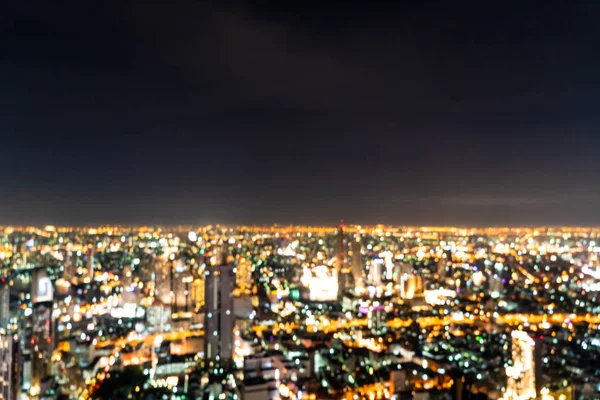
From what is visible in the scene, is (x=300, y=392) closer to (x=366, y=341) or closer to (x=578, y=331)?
(x=366, y=341)

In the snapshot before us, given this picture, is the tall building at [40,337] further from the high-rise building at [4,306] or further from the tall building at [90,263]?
the tall building at [90,263]

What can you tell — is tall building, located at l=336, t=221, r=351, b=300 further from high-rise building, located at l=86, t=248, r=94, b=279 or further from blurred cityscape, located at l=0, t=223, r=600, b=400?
high-rise building, located at l=86, t=248, r=94, b=279

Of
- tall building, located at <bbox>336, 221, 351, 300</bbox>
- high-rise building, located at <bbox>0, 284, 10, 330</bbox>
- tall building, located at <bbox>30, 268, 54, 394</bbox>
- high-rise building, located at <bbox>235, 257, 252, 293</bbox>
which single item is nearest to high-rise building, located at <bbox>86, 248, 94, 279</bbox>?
high-rise building, located at <bbox>235, 257, 252, 293</bbox>

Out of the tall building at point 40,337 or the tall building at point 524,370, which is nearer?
the tall building at point 524,370

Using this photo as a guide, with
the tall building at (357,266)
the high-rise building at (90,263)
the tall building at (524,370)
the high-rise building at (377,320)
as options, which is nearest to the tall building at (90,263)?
the high-rise building at (90,263)

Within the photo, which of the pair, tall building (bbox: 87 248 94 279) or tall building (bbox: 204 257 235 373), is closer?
tall building (bbox: 204 257 235 373)

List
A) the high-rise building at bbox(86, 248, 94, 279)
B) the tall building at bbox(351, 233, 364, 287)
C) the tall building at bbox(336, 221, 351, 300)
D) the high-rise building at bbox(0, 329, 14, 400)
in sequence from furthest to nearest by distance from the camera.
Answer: the tall building at bbox(351, 233, 364, 287), the tall building at bbox(336, 221, 351, 300), the high-rise building at bbox(86, 248, 94, 279), the high-rise building at bbox(0, 329, 14, 400)
